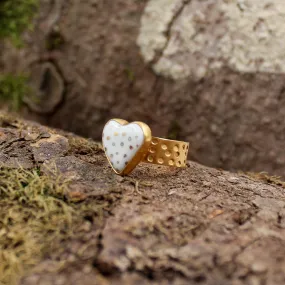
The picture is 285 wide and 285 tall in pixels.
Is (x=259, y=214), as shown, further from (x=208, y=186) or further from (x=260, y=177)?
(x=260, y=177)

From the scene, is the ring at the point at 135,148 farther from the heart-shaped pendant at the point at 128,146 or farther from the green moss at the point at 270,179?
the green moss at the point at 270,179

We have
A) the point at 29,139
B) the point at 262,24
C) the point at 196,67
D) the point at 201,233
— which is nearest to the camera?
the point at 201,233

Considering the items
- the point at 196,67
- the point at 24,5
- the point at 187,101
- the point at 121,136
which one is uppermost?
the point at 24,5

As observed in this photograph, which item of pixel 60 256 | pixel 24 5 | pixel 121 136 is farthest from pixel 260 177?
pixel 24 5

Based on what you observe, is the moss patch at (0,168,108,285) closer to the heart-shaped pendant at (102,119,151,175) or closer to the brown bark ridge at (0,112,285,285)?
the brown bark ridge at (0,112,285,285)

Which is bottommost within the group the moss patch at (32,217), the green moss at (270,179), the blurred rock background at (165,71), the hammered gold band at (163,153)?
the moss patch at (32,217)

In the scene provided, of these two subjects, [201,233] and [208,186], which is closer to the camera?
[201,233]

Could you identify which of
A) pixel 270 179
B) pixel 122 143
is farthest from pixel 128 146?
pixel 270 179

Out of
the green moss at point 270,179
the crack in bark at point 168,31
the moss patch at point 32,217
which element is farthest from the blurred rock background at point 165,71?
the moss patch at point 32,217

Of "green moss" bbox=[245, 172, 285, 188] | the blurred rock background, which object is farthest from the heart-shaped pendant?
the blurred rock background
